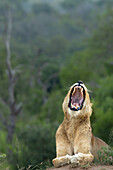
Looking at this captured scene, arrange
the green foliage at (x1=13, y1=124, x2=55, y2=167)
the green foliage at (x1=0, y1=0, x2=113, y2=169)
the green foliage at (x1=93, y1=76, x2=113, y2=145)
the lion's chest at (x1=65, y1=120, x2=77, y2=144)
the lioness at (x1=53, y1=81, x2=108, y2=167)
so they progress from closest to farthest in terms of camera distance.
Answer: the lioness at (x1=53, y1=81, x2=108, y2=167)
the lion's chest at (x1=65, y1=120, x2=77, y2=144)
the green foliage at (x1=93, y1=76, x2=113, y2=145)
the green foliage at (x1=13, y1=124, x2=55, y2=167)
the green foliage at (x1=0, y1=0, x2=113, y2=169)

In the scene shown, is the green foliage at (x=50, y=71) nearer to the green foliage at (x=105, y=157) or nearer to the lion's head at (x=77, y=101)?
the green foliage at (x=105, y=157)

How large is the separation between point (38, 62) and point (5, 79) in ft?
26.1

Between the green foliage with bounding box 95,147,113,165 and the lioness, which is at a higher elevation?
the lioness

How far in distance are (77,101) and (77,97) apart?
66mm

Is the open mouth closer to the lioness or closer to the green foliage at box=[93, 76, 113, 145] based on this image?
the lioness

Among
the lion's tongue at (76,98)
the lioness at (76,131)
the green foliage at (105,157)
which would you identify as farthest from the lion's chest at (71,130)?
the green foliage at (105,157)

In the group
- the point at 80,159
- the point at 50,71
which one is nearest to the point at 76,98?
the point at 80,159

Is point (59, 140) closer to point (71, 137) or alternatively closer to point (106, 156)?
point (71, 137)

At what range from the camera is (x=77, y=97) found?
676cm

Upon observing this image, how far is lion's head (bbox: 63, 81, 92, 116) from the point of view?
6656 mm

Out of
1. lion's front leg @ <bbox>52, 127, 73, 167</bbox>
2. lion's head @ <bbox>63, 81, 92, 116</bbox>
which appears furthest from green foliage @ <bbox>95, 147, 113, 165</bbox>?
lion's head @ <bbox>63, 81, 92, 116</bbox>

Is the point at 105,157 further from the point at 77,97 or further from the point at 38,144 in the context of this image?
the point at 38,144

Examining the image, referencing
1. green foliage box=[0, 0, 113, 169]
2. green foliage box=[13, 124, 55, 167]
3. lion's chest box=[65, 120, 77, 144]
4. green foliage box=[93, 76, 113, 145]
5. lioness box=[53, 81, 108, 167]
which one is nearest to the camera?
lioness box=[53, 81, 108, 167]

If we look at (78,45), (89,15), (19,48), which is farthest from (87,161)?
(89,15)
